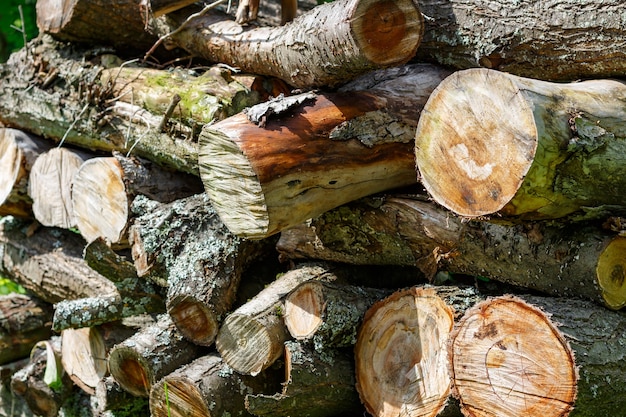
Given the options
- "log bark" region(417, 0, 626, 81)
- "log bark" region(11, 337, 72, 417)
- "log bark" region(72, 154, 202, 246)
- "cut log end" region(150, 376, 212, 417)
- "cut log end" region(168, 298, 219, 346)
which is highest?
"log bark" region(417, 0, 626, 81)

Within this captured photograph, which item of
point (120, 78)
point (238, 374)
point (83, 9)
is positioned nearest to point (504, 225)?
point (238, 374)

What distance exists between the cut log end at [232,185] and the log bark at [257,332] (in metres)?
0.35

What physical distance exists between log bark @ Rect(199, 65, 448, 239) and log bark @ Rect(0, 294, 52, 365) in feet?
8.20

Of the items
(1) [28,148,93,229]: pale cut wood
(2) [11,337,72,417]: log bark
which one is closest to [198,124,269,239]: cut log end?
(1) [28,148,93,229]: pale cut wood

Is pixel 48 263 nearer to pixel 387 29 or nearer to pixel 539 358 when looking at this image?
pixel 387 29

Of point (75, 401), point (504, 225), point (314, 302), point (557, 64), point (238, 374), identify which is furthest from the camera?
point (75, 401)

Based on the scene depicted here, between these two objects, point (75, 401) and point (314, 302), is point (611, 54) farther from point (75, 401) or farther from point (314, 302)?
point (75, 401)

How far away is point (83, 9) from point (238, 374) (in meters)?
2.29

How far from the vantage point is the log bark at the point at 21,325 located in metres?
4.74

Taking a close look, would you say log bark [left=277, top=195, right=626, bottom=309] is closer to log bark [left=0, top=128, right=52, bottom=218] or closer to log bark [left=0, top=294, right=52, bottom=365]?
log bark [left=0, top=128, right=52, bottom=218]

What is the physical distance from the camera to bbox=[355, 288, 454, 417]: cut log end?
2604mm

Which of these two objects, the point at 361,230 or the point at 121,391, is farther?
the point at 121,391

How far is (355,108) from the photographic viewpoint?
8.99ft

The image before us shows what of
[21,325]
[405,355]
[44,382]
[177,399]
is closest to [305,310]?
[405,355]
